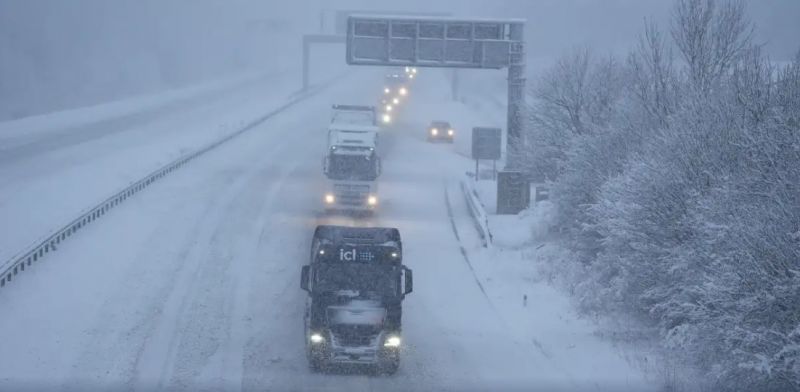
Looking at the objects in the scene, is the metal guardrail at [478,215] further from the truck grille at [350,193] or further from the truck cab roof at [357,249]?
the truck cab roof at [357,249]

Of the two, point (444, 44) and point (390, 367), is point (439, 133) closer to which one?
point (444, 44)

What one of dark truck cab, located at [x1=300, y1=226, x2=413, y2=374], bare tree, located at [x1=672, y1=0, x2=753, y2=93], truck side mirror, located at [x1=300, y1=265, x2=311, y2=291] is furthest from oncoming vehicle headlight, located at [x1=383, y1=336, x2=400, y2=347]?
bare tree, located at [x1=672, y1=0, x2=753, y2=93]

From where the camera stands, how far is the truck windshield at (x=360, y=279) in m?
17.9

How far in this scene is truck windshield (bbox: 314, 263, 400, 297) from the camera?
17.9m

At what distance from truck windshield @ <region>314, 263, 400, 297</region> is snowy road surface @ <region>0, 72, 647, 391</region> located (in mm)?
1791

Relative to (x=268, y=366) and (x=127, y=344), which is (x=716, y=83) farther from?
(x=127, y=344)

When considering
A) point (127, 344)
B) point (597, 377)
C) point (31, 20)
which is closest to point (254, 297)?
point (127, 344)

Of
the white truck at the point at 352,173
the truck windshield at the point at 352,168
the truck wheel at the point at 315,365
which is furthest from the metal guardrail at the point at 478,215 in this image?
the truck wheel at the point at 315,365

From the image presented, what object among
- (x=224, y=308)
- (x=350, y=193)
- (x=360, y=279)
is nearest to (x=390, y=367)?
(x=360, y=279)

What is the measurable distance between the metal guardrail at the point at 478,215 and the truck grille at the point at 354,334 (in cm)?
1448

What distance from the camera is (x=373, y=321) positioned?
17.5m

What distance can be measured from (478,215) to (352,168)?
18.0 ft

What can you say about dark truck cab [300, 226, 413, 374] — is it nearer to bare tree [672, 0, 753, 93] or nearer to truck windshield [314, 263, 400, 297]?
truck windshield [314, 263, 400, 297]

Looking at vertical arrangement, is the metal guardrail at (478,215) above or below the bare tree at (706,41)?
below
